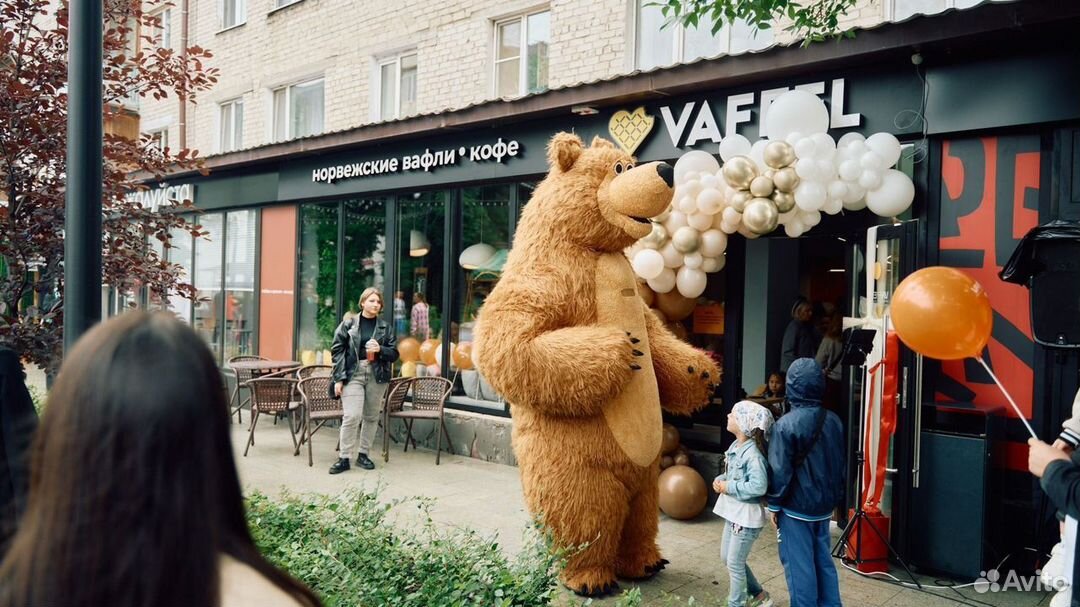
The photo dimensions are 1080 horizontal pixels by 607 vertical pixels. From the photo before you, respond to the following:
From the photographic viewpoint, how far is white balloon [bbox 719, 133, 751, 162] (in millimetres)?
5930

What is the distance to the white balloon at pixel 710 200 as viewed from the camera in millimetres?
→ 5742

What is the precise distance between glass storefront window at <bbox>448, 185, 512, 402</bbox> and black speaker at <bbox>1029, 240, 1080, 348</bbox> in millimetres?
5321

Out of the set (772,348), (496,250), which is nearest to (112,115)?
(496,250)

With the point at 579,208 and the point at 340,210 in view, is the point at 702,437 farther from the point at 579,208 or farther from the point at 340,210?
the point at 340,210

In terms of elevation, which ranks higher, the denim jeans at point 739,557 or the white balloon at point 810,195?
the white balloon at point 810,195

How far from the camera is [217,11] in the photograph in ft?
45.9

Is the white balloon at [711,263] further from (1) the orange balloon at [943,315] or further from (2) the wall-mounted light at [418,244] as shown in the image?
(2) the wall-mounted light at [418,244]

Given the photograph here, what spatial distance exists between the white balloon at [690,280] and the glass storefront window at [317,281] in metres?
6.18

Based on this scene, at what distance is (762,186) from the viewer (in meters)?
5.43

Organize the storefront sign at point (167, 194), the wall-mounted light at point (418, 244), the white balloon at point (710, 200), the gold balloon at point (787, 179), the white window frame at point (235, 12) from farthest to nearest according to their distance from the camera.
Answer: the white window frame at point (235, 12) < the storefront sign at point (167, 194) < the wall-mounted light at point (418, 244) < the white balloon at point (710, 200) < the gold balloon at point (787, 179)

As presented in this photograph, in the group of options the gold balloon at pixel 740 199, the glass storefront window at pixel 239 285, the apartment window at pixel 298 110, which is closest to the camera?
the gold balloon at pixel 740 199

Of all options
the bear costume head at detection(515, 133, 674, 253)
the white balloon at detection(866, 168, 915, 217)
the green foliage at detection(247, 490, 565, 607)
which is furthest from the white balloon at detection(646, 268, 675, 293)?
the green foliage at detection(247, 490, 565, 607)

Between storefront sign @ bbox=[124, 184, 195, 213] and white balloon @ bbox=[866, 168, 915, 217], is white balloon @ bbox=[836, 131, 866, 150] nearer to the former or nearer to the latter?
white balloon @ bbox=[866, 168, 915, 217]

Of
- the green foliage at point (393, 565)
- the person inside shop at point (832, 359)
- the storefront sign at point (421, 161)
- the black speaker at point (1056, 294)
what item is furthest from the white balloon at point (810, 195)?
the storefront sign at point (421, 161)
